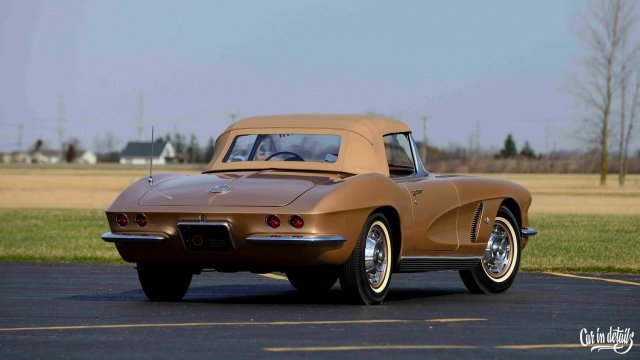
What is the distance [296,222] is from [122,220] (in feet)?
5.16

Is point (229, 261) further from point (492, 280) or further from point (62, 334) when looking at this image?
point (492, 280)

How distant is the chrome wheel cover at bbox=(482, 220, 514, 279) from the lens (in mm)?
13273

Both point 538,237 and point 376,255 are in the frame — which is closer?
point 376,255

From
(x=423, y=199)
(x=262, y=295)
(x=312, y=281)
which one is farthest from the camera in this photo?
(x=312, y=281)

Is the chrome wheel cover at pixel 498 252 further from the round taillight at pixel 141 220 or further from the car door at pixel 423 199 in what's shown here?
Result: the round taillight at pixel 141 220

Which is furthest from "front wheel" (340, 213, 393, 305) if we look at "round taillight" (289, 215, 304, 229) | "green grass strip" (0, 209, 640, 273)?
"green grass strip" (0, 209, 640, 273)

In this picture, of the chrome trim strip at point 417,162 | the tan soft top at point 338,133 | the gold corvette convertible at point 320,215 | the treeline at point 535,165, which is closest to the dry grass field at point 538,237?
the gold corvette convertible at point 320,215

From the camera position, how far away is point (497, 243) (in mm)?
13398

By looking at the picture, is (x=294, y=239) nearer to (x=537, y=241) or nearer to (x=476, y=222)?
(x=476, y=222)

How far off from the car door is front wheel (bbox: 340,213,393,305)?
0.32m

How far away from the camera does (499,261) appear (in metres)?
13.4

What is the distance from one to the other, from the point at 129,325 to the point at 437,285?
210 inches

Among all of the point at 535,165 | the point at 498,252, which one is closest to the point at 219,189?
the point at 498,252

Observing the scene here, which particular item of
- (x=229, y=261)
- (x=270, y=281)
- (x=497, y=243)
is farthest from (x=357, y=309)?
(x=270, y=281)
